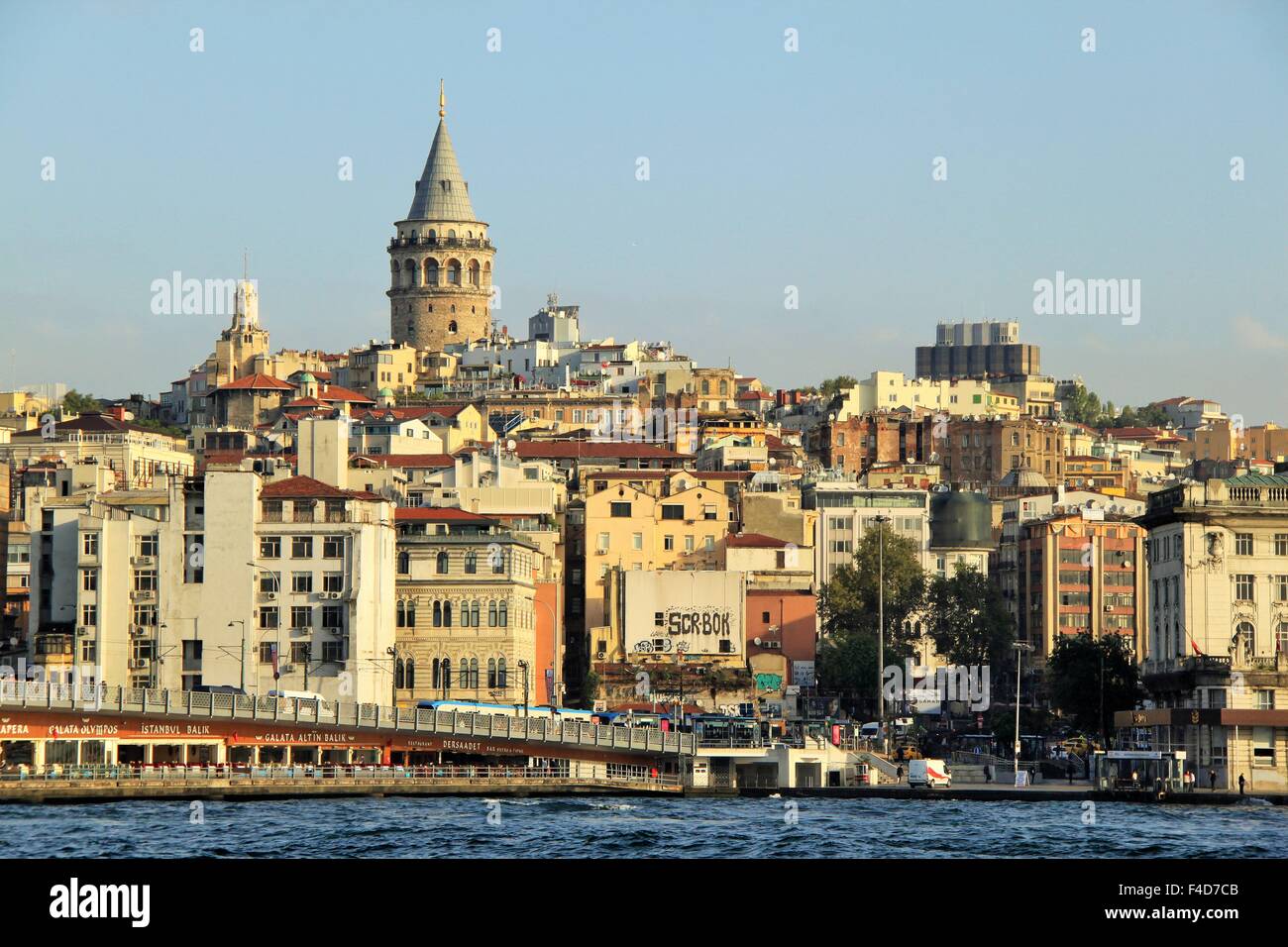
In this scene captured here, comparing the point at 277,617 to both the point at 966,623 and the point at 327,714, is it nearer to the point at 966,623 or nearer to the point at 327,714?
the point at 327,714

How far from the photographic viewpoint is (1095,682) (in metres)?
107

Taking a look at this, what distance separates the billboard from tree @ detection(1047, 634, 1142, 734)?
1733 cm

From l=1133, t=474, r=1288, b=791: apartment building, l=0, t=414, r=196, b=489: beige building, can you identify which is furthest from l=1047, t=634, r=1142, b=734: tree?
l=0, t=414, r=196, b=489: beige building

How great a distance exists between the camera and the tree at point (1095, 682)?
10662 cm

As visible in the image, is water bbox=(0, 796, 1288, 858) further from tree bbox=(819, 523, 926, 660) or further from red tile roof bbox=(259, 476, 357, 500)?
tree bbox=(819, 523, 926, 660)

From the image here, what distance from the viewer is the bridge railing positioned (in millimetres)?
85125

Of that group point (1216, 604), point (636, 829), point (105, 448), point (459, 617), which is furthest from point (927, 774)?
point (105, 448)

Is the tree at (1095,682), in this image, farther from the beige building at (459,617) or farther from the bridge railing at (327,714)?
the beige building at (459,617)

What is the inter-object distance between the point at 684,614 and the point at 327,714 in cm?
3324

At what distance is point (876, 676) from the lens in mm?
120438

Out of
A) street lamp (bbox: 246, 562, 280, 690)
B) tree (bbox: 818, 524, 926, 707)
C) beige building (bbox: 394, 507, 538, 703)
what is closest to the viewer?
street lamp (bbox: 246, 562, 280, 690)

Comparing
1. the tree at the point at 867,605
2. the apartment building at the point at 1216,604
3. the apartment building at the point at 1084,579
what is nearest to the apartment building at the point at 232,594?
the tree at the point at 867,605
